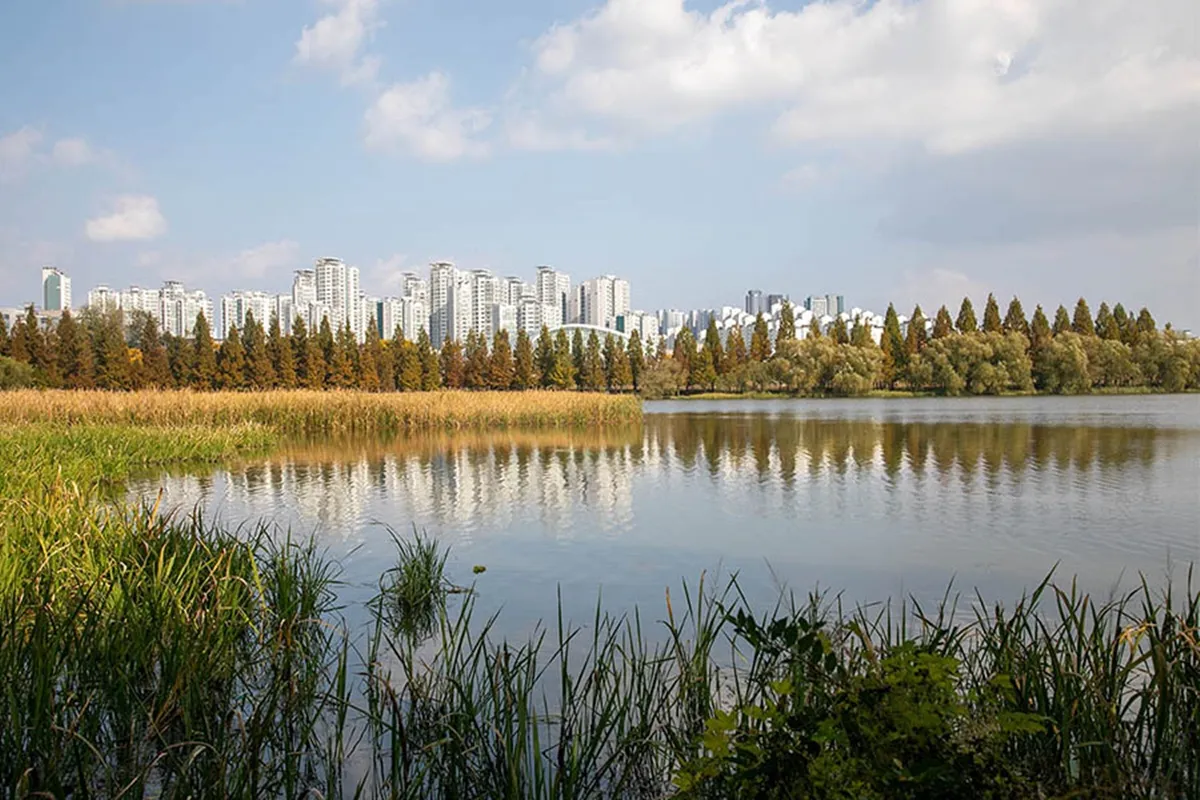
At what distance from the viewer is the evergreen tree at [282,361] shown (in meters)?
49.8

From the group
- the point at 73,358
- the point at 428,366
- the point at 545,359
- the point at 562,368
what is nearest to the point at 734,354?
the point at 562,368

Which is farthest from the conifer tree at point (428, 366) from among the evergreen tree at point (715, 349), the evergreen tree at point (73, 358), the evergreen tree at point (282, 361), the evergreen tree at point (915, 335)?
the evergreen tree at point (915, 335)

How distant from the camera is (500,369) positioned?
57.6 metres

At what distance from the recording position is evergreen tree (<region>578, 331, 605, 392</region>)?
60.6 m

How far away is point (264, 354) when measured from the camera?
162 feet

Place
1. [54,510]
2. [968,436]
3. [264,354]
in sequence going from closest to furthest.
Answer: [54,510]
[968,436]
[264,354]

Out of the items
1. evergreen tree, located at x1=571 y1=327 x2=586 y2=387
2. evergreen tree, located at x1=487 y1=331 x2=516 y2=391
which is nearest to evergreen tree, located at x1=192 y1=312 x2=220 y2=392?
evergreen tree, located at x1=487 y1=331 x2=516 y2=391

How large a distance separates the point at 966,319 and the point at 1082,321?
25.9ft

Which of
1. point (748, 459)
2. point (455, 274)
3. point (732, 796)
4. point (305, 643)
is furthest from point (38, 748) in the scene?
point (455, 274)

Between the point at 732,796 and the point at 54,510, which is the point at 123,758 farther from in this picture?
the point at 54,510

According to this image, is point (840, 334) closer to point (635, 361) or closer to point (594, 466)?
point (635, 361)

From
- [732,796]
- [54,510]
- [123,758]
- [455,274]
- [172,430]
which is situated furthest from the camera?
[455,274]

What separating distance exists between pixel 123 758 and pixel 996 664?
2.95 metres

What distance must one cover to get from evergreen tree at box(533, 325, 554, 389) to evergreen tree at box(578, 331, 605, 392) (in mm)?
2723
